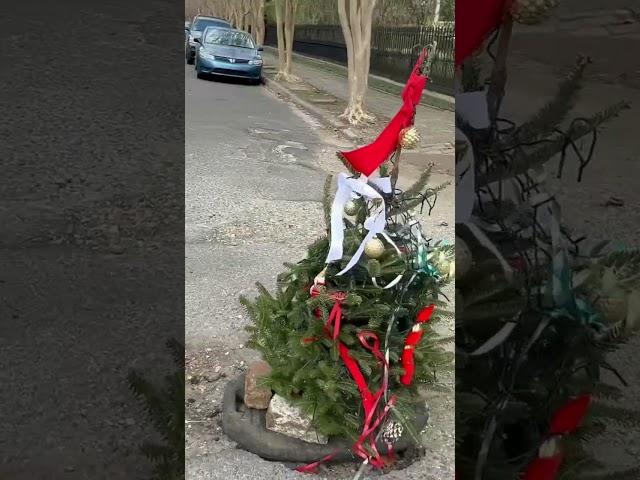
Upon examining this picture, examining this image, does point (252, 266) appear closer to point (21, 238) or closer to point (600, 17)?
point (21, 238)

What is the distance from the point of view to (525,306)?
24.1 inches

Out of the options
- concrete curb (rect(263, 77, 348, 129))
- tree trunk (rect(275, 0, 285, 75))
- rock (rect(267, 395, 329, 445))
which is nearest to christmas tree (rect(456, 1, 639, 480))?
rock (rect(267, 395, 329, 445))

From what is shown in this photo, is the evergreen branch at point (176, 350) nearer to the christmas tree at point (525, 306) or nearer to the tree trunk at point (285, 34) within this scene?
the christmas tree at point (525, 306)

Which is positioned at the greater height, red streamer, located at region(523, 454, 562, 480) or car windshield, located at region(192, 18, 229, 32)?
car windshield, located at region(192, 18, 229, 32)

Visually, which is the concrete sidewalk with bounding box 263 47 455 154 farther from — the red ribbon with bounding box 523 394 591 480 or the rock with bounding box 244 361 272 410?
the red ribbon with bounding box 523 394 591 480

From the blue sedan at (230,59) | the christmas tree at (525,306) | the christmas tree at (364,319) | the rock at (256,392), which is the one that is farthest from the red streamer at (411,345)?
the blue sedan at (230,59)

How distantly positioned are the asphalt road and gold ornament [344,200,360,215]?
55 cm

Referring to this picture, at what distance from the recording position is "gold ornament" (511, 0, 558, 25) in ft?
1.54

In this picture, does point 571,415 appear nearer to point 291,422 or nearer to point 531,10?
point 531,10

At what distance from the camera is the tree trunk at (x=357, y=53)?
7.78m

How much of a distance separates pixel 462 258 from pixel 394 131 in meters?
0.74

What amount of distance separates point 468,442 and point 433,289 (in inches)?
45.0

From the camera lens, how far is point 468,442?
2.08 ft

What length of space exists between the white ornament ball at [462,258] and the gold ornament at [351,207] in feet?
3.41
